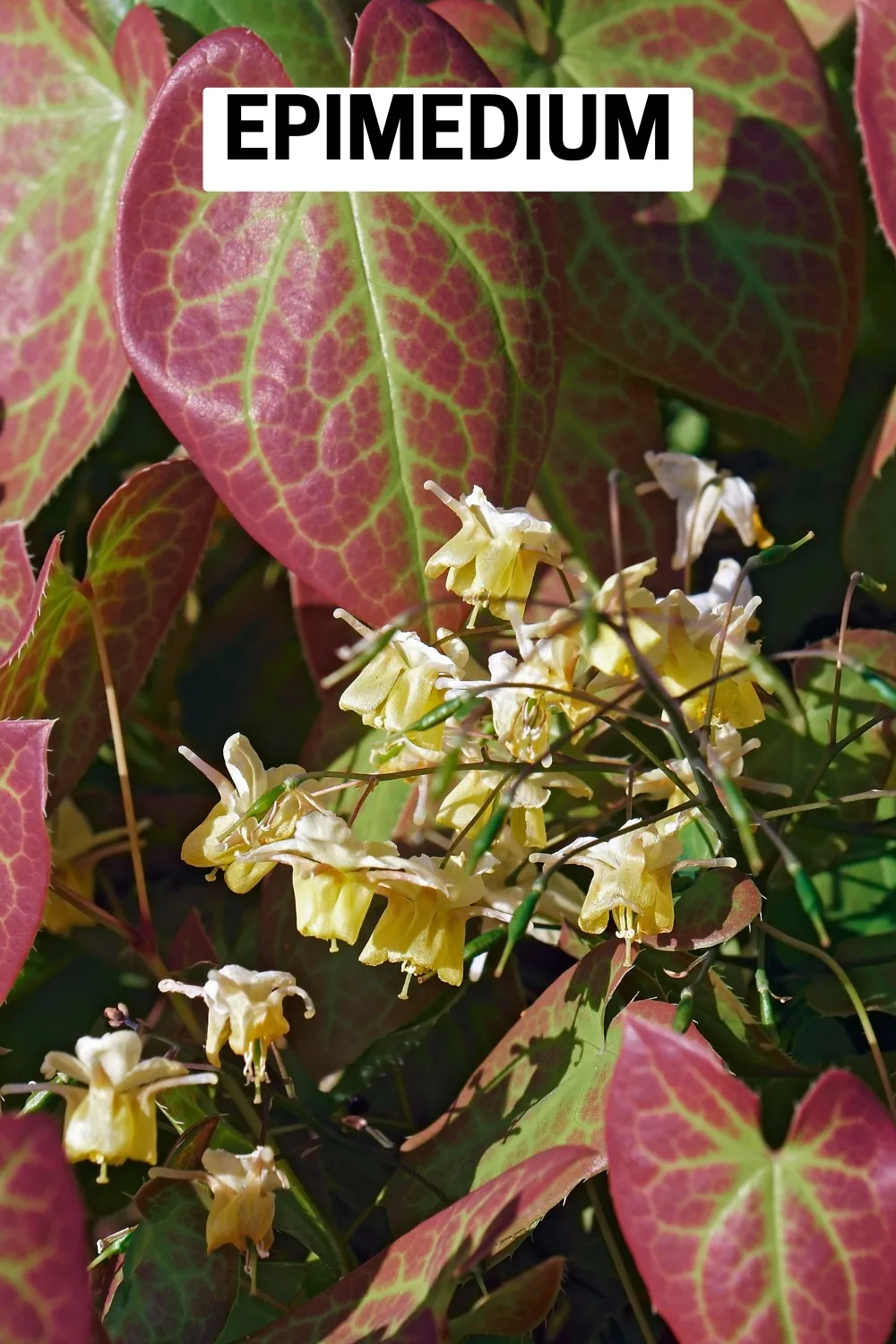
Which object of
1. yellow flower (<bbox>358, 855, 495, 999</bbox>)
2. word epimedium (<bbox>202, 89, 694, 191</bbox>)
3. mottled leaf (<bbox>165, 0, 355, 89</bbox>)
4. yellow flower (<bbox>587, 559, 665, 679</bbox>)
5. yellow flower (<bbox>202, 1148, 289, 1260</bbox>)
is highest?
mottled leaf (<bbox>165, 0, 355, 89</bbox>)

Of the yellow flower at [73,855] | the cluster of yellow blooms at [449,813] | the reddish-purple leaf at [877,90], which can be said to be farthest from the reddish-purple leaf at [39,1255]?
the reddish-purple leaf at [877,90]

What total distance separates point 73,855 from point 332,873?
279 mm

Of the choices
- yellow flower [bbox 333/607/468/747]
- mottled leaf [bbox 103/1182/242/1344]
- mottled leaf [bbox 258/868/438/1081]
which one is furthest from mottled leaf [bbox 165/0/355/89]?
mottled leaf [bbox 103/1182/242/1344]

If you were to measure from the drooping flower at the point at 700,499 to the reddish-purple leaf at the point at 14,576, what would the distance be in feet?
1.09

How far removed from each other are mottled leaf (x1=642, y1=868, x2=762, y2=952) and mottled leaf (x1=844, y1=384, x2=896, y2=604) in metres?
0.28

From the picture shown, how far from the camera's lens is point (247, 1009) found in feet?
1.73

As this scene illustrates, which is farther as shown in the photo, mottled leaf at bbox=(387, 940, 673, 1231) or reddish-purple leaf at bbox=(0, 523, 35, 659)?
reddish-purple leaf at bbox=(0, 523, 35, 659)

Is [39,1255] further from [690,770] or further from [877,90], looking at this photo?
[877,90]

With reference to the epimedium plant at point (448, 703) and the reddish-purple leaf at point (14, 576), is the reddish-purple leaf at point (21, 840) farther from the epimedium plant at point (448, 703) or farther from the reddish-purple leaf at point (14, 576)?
the reddish-purple leaf at point (14, 576)

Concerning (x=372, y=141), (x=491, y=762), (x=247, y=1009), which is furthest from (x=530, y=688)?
(x=372, y=141)

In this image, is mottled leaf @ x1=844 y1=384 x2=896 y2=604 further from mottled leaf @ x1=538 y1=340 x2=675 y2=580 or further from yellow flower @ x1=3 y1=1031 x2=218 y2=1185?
yellow flower @ x1=3 y1=1031 x2=218 y2=1185

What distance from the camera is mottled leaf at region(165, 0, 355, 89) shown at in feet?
2.20

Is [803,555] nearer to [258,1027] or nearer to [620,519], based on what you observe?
[620,519]

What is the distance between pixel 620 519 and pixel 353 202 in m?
0.24
